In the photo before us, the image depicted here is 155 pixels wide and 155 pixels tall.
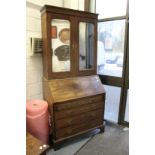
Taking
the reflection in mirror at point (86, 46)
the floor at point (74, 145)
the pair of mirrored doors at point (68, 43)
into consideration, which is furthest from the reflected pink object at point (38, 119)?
the reflection in mirror at point (86, 46)

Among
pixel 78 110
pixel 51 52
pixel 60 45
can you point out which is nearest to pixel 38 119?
pixel 78 110

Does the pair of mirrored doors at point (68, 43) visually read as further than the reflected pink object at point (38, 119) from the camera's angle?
Yes

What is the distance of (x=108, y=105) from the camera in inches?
Result: 118

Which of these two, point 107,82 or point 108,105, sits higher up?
point 107,82

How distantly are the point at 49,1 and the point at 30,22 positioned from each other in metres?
0.51

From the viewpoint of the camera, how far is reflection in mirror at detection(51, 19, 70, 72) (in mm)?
2273

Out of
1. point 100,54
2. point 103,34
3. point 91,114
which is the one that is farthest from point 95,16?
point 91,114

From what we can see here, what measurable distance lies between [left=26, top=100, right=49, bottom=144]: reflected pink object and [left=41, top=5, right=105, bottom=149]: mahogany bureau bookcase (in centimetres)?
10

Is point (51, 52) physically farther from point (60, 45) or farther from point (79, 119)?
point (79, 119)

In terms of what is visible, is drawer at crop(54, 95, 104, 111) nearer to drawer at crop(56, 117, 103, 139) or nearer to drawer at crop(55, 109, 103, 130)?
drawer at crop(55, 109, 103, 130)

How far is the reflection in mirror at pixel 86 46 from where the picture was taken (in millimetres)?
2500

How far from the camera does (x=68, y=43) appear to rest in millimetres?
2348

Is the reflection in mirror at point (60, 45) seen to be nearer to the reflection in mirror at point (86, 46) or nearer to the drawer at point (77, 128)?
the reflection in mirror at point (86, 46)
